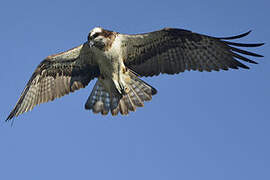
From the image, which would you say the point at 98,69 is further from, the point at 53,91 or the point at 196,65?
the point at 196,65

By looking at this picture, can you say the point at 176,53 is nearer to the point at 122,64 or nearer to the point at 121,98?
the point at 122,64

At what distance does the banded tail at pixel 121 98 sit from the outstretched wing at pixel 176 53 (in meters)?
0.33

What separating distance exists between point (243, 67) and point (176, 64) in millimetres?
1515

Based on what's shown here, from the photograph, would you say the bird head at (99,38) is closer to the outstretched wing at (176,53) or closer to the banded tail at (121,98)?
the outstretched wing at (176,53)

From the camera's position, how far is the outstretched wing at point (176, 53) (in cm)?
1062

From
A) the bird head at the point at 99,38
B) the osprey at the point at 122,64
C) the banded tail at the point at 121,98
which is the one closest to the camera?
the bird head at the point at 99,38

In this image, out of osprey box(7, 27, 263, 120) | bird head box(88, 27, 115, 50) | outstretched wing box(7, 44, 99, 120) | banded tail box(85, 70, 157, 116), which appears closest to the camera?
bird head box(88, 27, 115, 50)

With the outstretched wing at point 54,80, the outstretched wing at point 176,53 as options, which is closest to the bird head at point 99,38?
the outstretched wing at point 176,53

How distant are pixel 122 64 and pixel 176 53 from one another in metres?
1.27

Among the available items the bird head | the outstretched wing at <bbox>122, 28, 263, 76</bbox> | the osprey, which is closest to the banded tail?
the osprey

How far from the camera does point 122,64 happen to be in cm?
1095

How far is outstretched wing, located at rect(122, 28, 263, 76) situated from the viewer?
418 inches

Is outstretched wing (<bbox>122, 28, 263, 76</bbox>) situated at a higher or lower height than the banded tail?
higher

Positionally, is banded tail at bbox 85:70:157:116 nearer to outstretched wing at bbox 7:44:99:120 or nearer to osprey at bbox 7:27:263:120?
osprey at bbox 7:27:263:120
